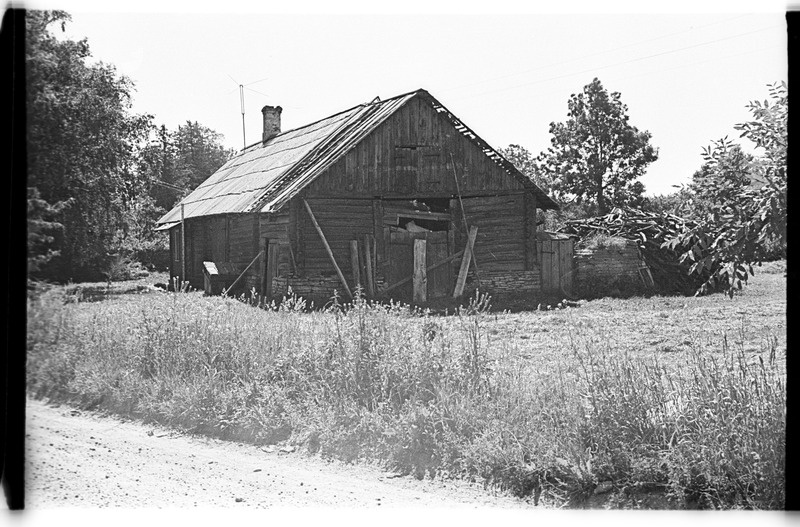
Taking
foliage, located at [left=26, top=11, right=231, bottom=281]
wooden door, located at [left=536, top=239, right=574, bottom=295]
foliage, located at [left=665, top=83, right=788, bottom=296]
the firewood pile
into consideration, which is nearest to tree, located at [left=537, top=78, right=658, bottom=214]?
foliage, located at [left=665, top=83, right=788, bottom=296]

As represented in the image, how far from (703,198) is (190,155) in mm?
8093

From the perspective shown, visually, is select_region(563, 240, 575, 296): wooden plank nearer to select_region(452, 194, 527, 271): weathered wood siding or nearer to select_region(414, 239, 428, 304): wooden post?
select_region(452, 194, 527, 271): weathered wood siding

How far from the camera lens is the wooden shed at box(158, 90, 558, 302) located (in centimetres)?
1329

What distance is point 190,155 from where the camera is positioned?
10547 millimetres

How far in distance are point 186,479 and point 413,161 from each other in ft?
33.4

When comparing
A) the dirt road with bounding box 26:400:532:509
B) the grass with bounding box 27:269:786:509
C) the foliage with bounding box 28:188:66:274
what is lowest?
the dirt road with bounding box 26:400:532:509

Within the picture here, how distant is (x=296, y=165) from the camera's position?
1340cm

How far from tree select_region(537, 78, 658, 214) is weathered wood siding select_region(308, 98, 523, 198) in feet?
15.9

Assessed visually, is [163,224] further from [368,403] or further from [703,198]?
[703,198]

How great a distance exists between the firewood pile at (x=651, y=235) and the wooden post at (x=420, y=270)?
11.8 feet

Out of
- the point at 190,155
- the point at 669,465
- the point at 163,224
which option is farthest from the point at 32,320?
the point at 190,155

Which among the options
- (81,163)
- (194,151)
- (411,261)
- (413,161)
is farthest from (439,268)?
(81,163)

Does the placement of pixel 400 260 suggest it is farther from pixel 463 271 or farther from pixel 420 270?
pixel 463 271

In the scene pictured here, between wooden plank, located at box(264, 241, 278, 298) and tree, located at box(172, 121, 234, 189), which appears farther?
wooden plank, located at box(264, 241, 278, 298)
